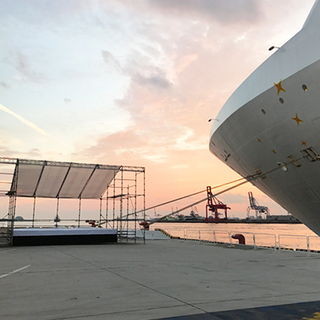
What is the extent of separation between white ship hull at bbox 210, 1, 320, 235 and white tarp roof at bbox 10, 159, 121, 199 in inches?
375

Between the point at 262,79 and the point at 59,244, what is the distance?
14752mm

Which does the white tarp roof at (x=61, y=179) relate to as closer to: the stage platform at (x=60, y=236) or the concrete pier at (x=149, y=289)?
the stage platform at (x=60, y=236)

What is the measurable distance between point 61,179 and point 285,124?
15.5 m

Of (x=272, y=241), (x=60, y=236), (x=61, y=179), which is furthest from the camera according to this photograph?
(x=272, y=241)

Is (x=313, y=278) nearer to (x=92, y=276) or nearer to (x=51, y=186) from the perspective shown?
(x=92, y=276)

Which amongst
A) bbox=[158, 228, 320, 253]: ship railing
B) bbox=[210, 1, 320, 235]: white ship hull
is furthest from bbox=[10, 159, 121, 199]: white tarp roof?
bbox=[210, 1, 320, 235]: white ship hull

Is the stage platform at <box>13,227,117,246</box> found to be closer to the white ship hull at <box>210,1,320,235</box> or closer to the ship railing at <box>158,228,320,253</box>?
the ship railing at <box>158,228,320,253</box>

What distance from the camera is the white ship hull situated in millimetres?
7379

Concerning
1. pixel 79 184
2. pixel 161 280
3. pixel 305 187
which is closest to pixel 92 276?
pixel 161 280

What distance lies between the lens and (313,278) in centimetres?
675

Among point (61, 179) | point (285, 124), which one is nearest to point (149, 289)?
point (285, 124)

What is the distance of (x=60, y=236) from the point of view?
17969 millimetres

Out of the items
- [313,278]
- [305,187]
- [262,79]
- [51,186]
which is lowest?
[313,278]

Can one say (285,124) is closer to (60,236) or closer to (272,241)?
(60,236)
